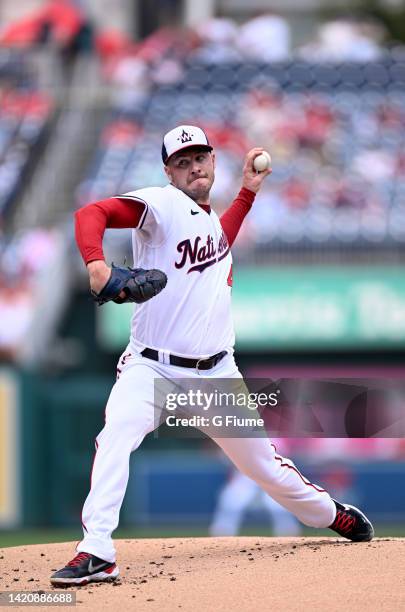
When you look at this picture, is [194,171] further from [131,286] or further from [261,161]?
[131,286]

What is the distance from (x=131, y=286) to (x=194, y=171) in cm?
76

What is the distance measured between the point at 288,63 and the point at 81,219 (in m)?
12.3

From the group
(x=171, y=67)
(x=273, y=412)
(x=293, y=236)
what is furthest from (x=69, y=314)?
(x=273, y=412)

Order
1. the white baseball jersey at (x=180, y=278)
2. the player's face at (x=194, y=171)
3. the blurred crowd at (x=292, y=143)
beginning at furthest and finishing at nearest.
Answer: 1. the blurred crowd at (x=292, y=143)
2. the player's face at (x=194, y=171)
3. the white baseball jersey at (x=180, y=278)

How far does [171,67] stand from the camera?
16906 mm

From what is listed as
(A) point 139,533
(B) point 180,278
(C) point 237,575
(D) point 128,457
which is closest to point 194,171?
(B) point 180,278

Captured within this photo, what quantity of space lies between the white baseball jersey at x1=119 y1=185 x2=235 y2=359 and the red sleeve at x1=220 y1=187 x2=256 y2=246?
0.40 m

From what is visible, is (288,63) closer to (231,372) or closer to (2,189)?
(2,189)

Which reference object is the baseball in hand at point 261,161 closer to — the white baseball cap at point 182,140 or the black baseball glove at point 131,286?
the white baseball cap at point 182,140

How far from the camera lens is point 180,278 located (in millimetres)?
5105

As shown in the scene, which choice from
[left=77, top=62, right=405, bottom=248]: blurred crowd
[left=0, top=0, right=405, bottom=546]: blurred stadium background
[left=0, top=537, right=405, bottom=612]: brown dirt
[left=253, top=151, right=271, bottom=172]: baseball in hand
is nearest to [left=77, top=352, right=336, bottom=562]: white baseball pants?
[left=0, top=537, right=405, bottom=612]: brown dirt

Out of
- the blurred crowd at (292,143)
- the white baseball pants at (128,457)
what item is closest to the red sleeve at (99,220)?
the white baseball pants at (128,457)

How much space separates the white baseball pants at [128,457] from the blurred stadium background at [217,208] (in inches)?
238

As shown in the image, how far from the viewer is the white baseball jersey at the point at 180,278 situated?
509 cm
